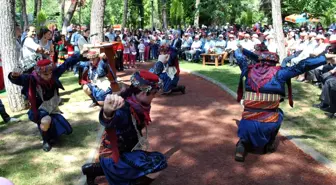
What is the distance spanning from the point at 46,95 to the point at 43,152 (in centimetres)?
95

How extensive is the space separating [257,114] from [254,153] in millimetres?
743

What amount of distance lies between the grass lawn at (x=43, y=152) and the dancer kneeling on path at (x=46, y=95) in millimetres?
284

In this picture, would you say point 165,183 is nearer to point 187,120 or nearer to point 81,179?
point 81,179

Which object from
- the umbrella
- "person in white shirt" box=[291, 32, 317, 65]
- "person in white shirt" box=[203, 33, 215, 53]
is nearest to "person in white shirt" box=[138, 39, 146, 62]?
"person in white shirt" box=[203, 33, 215, 53]

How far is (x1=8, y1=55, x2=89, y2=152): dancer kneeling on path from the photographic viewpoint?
19.0 ft

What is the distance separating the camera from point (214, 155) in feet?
19.1

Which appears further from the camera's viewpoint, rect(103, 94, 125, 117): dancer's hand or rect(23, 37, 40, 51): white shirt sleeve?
rect(23, 37, 40, 51): white shirt sleeve

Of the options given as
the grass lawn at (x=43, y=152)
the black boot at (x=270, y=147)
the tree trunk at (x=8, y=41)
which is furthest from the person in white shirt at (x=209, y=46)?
the black boot at (x=270, y=147)

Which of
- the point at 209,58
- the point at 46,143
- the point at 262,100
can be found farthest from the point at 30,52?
the point at 209,58

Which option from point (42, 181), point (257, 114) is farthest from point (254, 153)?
point (42, 181)

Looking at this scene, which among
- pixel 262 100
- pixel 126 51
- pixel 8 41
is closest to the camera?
pixel 262 100

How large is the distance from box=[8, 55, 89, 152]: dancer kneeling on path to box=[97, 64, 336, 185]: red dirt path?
1.64 m

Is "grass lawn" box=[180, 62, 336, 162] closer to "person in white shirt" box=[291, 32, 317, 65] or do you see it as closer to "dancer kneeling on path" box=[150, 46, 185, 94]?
"dancer kneeling on path" box=[150, 46, 185, 94]

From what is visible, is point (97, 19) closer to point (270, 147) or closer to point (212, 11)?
point (270, 147)
